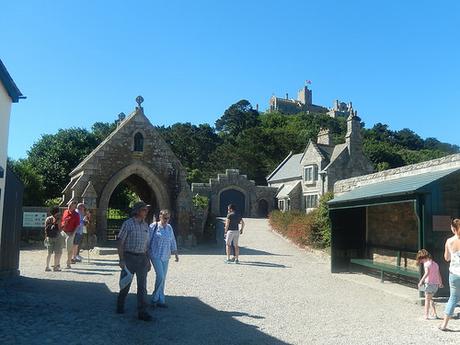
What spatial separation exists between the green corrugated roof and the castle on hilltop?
128 meters

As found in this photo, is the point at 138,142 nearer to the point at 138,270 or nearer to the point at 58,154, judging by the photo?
the point at 138,270

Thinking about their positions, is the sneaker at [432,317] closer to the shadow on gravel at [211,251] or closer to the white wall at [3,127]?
the white wall at [3,127]

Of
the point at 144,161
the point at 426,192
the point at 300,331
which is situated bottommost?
the point at 300,331

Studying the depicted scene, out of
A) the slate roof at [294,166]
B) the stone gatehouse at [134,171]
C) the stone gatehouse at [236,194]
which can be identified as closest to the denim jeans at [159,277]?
the stone gatehouse at [134,171]

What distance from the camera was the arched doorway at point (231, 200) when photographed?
138 feet

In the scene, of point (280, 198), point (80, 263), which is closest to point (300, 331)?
point (80, 263)

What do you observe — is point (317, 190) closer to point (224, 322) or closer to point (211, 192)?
point (211, 192)

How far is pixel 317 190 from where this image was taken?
40969 mm

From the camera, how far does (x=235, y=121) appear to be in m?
92.1

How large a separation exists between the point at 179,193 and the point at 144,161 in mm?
1990

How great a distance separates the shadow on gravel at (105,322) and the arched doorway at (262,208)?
114ft

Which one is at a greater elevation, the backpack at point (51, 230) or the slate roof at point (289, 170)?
the slate roof at point (289, 170)

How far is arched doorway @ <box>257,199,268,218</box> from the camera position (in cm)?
4405

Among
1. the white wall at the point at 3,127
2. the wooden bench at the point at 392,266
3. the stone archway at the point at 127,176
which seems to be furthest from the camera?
the stone archway at the point at 127,176
